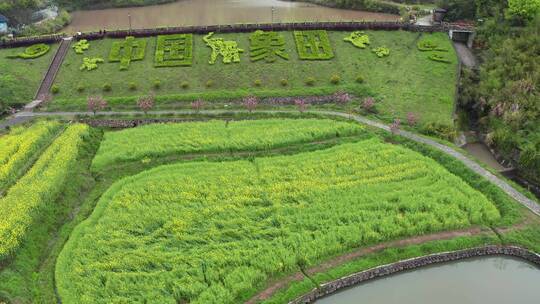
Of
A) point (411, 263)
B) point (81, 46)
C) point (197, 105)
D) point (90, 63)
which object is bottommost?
point (411, 263)

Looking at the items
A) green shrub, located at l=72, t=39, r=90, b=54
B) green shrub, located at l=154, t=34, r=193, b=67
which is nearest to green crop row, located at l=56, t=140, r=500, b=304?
green shrub, located at l=154, t=34, r=193, b=67

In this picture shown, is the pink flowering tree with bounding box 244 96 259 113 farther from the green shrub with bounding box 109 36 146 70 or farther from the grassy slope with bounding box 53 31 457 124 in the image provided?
the green shrub with bounding box 109 36 146 70

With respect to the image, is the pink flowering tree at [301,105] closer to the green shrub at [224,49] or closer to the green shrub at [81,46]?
the green shrub at [224,49]

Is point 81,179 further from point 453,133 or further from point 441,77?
point 441,77

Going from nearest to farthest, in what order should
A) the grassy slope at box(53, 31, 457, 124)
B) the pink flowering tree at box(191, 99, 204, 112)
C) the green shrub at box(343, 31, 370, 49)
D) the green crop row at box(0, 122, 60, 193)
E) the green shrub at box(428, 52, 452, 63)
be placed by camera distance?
the green crop row at box(0, 122, 60, 193) → the pink flowering tree at box(191, 99, 204, 112) → the grassy slope at box(53, 31, 457, 124) → the green shrub at box(428, 52, 452, 63) → the green shrub at box(343, 31, 370, 49)

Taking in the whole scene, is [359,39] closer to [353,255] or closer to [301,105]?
[301,105]

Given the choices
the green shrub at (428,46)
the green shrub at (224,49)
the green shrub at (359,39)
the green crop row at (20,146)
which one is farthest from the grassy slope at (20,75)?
the green shrub at (428,46)

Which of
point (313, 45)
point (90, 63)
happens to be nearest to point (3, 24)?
point (90, 63)
